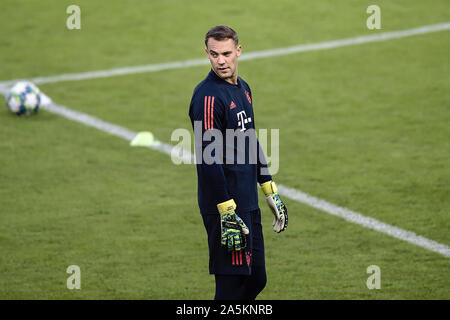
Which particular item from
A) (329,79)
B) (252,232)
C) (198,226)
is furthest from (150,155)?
(252,232)

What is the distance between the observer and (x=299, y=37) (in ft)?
47.9

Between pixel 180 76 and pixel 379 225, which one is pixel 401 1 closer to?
pixel 180 76

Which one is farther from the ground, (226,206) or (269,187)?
(269,187)

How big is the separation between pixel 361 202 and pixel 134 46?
745 cm

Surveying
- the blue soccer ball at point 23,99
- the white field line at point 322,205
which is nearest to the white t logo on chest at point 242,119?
the white field line at point 322,205

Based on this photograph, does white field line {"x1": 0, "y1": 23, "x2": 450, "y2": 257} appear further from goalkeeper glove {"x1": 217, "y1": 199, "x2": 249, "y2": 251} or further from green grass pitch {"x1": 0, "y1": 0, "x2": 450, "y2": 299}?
goalkeeper glove {"x1": 217, "y1": 199, "x2": 249, "y2": 251}

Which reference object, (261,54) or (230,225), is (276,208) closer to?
(230,225)

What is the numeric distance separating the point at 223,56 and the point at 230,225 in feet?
3.42

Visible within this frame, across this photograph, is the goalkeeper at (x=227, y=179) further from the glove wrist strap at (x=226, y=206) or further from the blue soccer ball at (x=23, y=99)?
the blue soccer ball at (x=23, y=99)

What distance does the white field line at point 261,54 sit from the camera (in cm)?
1301

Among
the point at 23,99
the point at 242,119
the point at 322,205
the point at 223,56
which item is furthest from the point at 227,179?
the point at 23,99

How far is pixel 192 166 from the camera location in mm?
9328

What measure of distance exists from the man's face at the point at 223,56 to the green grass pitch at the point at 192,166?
2.04 metres

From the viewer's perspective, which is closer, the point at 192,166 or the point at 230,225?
the point at 230,225
